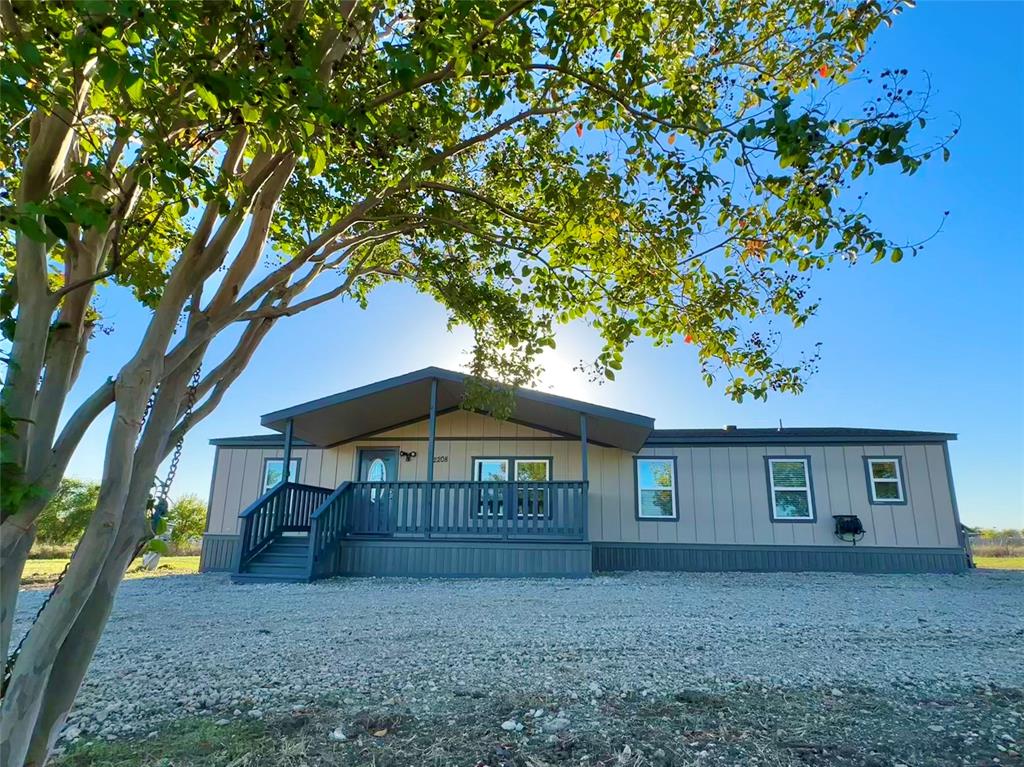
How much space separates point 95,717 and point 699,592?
6941 millimetres

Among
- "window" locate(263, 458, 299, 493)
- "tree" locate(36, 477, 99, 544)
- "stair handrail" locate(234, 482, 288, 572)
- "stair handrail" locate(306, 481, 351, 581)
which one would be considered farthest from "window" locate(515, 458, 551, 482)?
"tree" locate(36, 477, 99, 544)

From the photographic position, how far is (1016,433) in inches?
423

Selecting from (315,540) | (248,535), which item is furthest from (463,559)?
(248,535)

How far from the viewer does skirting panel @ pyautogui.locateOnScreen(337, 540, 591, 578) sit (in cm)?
938

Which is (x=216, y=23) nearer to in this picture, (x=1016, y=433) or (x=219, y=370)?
→ (x=219, y=370)

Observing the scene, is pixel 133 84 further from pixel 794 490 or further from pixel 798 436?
pixel 794 490

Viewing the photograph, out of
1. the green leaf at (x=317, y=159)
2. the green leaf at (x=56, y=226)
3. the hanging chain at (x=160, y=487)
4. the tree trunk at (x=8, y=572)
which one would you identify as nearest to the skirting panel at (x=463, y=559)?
the hanging chain at (x=160, y=487)

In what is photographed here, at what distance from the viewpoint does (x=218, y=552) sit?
12.0 m

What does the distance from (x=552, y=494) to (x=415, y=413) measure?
3.72 metres

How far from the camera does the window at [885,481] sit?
10.8 m

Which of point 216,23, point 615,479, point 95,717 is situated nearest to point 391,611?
point 95,717

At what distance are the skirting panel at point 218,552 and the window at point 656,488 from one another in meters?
8.64

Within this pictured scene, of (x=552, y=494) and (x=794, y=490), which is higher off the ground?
(x=794, y=490)

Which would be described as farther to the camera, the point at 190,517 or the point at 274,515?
the point at 190,517
